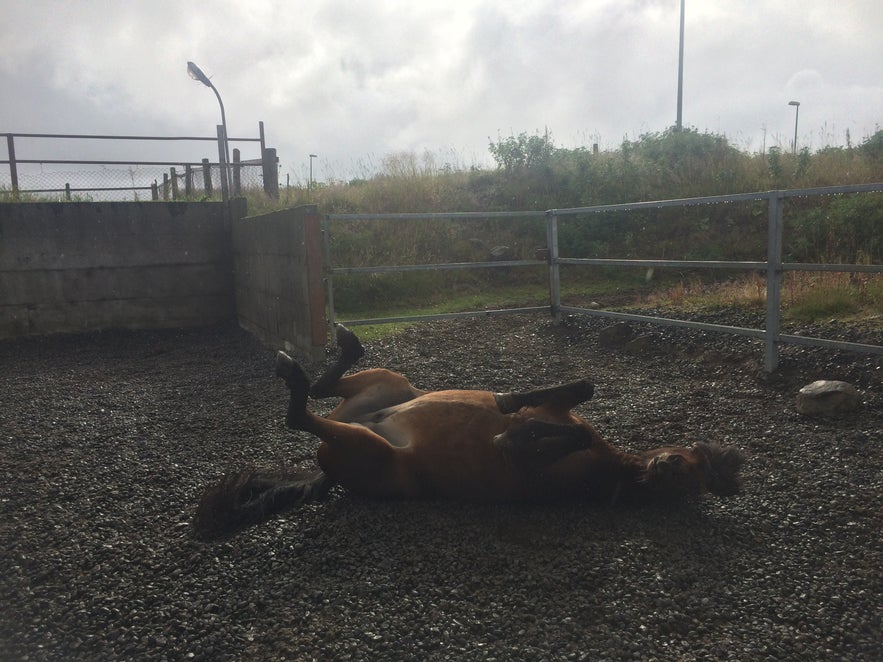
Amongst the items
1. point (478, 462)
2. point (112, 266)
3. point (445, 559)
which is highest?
point (112, 266)

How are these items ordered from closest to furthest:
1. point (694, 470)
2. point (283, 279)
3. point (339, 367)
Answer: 1. point (694, 470)
2. point (339, 367)
3. point (283, 279)

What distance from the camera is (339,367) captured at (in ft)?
11.6

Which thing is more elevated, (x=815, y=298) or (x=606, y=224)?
(x=606, y=224)

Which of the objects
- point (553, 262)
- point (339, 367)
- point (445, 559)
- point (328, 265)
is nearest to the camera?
point (445, 559)

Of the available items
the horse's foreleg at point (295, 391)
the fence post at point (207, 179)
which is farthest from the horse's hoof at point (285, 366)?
the fence post at point (207, 179)

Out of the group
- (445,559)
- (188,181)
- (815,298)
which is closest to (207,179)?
(188,181)

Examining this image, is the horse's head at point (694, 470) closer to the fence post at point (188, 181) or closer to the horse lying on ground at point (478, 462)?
the horse lying on ground at point (478, 462)

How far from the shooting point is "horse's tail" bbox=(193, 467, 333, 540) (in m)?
2.66

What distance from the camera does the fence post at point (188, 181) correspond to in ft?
38.8

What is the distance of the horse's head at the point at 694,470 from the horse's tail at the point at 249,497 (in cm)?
139

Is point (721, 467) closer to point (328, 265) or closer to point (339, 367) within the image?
point (339, 367)

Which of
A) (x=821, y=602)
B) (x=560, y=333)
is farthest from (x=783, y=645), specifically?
(x=560, y=333)

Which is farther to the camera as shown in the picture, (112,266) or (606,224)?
(606,224)

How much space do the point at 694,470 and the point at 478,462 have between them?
0.89 m
